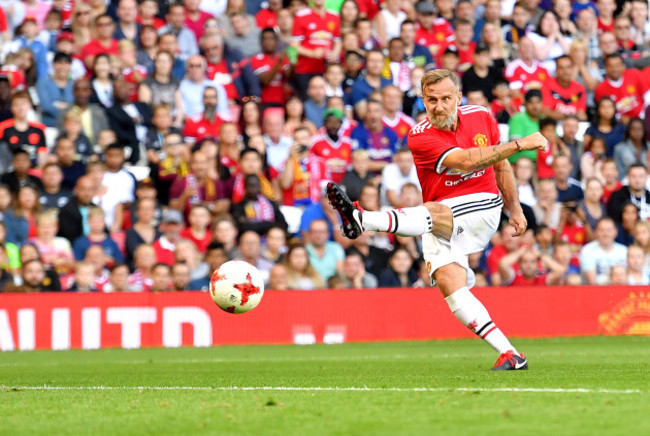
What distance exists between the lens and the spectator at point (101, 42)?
61.9 ft

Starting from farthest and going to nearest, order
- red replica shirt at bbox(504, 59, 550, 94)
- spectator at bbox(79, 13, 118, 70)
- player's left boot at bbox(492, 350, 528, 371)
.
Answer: red replica shirt at bbox(504, 59, 550, 94) → spectator at bbox(79, 13, 118, 70) → player's left boot at bbox(492, 350, 528, 371)

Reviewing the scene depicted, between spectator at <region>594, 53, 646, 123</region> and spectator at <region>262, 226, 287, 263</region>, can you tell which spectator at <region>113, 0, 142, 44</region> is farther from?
spectator at <region>594, 53, 646, 123</region>

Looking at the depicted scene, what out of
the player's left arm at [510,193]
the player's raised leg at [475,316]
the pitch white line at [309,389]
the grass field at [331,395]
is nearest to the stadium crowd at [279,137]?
the grass field at [331,395]

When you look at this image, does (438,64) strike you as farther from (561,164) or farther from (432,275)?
(432,275)

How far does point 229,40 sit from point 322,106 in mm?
2022

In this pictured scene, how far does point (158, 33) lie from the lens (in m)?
19.7

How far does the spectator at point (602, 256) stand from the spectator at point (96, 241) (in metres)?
6.68

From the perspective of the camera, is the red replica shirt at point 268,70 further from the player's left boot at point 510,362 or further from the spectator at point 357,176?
the player's left boot at point 510,362

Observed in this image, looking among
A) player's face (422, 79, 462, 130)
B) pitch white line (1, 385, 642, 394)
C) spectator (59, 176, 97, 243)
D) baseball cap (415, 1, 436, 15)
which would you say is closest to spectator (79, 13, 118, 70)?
spectator (59, 176, 97, 243)

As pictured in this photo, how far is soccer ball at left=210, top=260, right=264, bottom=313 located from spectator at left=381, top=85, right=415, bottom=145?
922 centimetres

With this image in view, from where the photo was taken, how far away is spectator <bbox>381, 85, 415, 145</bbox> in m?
19.3

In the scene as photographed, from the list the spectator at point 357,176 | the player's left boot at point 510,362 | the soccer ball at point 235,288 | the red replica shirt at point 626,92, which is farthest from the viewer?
the red replica shirt at point 626,92

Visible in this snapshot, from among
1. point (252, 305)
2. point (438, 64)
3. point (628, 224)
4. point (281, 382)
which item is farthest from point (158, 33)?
point (281, 382)

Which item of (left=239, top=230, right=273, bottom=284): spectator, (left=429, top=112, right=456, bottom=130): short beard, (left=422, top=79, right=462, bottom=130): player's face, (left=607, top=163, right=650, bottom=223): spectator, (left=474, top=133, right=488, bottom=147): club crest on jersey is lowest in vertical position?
(left=239, top=230, right=273, bottom=284): spectator
